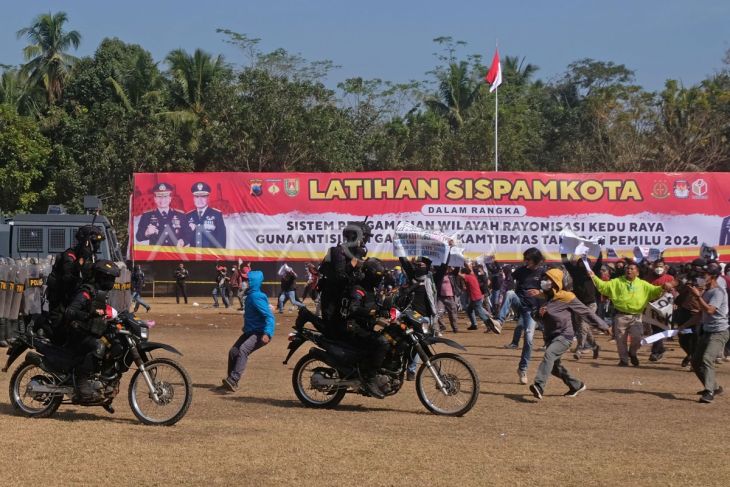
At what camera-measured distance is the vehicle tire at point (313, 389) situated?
11.5 metres

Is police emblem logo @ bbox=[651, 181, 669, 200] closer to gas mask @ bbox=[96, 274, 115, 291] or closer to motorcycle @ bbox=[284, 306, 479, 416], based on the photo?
motorcycle @ bbox=[284, 306, 479, 416]

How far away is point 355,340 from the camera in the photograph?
11289mm

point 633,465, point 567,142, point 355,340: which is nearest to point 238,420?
point 355,340

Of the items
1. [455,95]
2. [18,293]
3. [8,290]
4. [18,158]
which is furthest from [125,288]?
[455,95]

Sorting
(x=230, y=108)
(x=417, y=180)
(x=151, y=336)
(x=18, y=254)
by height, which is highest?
(x=230, y=108)

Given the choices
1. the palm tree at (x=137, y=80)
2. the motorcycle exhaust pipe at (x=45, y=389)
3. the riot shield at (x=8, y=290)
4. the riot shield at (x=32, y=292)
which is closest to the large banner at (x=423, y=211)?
the riot shield at (x=32, y=292)

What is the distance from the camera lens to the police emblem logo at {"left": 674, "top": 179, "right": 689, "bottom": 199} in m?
34.1

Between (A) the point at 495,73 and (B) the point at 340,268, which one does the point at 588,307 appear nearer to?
(B) the point at 340,268

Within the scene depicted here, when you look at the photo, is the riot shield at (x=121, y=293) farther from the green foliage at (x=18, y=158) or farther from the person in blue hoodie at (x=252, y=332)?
the green foliage at (x=18, y=158)

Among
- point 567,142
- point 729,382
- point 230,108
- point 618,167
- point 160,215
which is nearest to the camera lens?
point 729,382

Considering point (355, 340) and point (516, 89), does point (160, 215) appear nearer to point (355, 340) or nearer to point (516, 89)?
point (355, 340)

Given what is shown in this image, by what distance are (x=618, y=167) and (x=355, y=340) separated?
39.5 metres

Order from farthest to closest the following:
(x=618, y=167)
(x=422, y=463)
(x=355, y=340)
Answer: (x=618, y=167) < (x=355, y=340) < (x=422, y=463)

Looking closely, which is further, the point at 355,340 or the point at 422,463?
the point at 355,340
